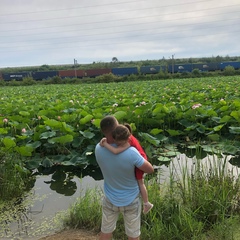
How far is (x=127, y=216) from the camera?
87.4 inches

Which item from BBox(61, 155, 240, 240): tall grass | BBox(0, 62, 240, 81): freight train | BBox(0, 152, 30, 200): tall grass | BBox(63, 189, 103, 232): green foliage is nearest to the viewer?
BBox(61, 155, 240, 240): tall grass

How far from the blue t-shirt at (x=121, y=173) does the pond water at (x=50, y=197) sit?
1173mm

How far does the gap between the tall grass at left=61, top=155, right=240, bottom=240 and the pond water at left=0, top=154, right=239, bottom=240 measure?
0.78ft

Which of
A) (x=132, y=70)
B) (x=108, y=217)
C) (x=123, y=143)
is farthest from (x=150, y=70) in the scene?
(x=123, y=143)

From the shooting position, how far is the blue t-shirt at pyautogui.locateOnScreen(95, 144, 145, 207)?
6.73 ft

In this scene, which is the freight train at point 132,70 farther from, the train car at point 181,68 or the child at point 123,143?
the child at point 123,143

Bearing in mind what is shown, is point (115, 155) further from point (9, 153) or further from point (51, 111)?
point (51, 111)

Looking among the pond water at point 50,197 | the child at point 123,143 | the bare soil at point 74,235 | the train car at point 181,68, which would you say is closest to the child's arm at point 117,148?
the child at point 123,143

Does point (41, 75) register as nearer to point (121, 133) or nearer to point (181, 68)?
point (181, 68)

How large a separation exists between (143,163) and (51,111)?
4.92m

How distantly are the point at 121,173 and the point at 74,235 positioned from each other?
1042 mm

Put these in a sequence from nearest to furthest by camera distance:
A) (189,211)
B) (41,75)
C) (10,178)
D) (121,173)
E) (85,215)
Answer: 1. (121,173)
2. (189,211)
3. (85,215)
4. (10,178)
5. (41,75)

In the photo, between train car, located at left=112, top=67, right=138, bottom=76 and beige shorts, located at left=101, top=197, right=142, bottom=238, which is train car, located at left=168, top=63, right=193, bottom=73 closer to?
train car, located at left=112, top=67, right=138, bottom=76

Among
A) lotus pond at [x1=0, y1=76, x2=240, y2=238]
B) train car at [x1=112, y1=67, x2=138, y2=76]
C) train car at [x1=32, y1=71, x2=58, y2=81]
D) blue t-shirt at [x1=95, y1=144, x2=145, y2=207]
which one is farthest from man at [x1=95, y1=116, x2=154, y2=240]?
train car at [x1=32, y1=71, x2=58, y2=81]
